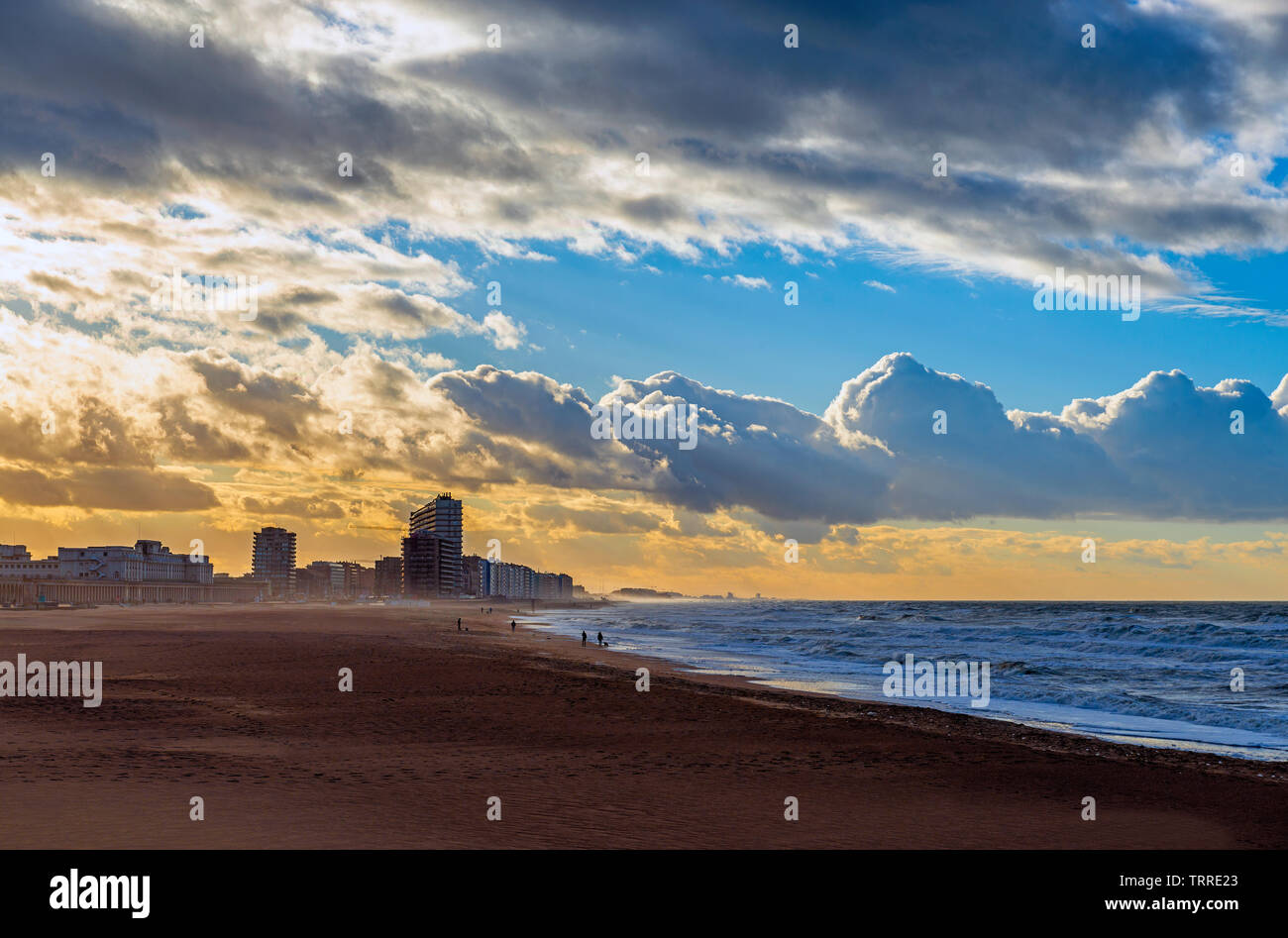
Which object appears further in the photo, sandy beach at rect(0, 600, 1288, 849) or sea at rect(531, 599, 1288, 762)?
sea at rect(531, 599, 1288, 762)

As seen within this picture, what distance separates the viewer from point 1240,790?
18.1 meters

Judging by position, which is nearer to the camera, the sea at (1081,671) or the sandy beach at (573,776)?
the sandy beach at (573,776)

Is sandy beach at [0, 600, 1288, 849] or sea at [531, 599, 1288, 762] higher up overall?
sandy beach at [0, 600, 1288, 849]

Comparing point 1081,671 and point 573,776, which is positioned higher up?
point 573,776

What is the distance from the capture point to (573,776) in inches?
688

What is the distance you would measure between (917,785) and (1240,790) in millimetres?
6367

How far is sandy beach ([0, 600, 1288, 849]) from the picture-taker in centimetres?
1306

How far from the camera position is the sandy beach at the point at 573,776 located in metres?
13.1

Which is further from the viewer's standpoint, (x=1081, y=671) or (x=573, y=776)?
(x=1081, y=671)

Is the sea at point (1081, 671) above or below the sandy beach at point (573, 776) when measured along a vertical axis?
below
